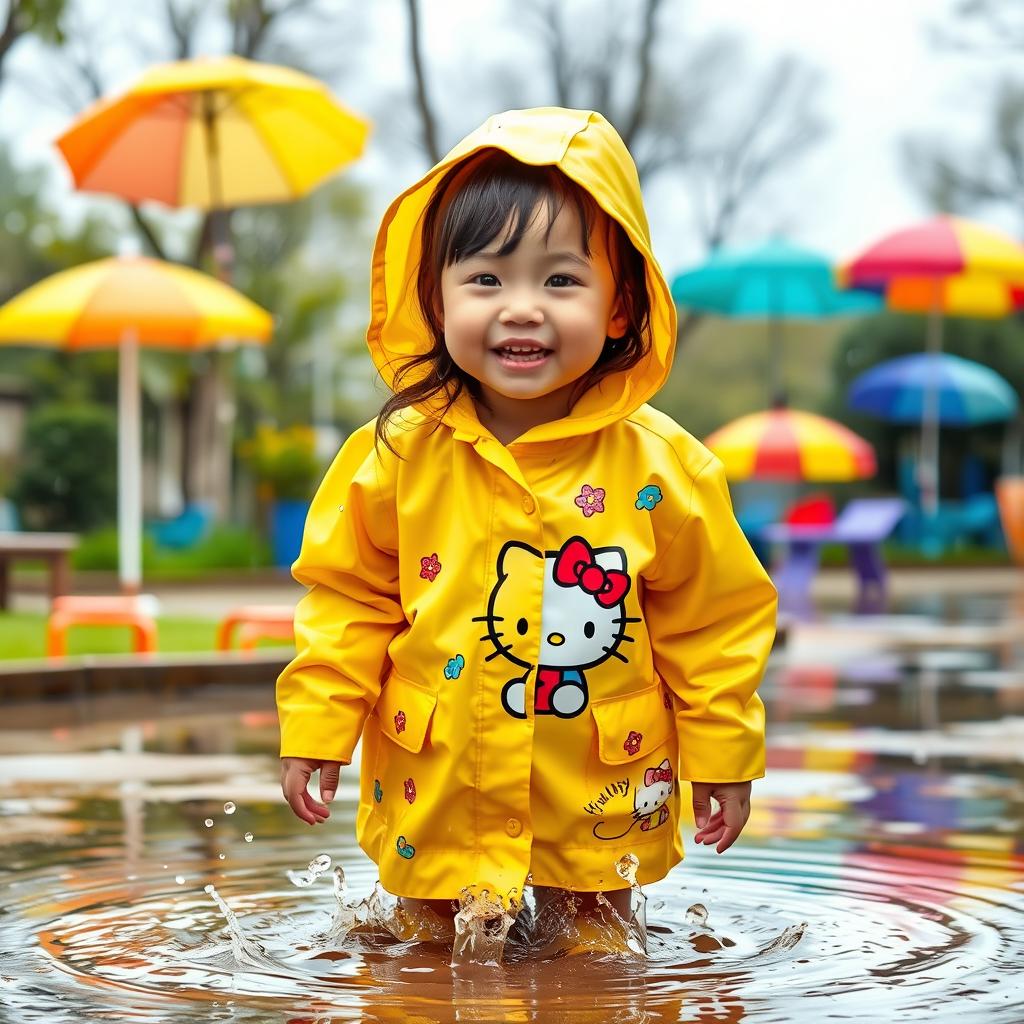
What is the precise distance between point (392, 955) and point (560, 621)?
2.29 feet

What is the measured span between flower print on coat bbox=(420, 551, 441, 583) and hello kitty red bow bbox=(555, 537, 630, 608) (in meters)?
0.21

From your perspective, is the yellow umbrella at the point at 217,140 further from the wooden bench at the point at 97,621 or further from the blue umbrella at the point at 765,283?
the blue umbrella at the point at 765,283

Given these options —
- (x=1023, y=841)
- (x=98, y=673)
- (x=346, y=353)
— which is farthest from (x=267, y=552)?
(x=346, y=353)

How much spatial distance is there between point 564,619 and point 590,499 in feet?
0.71

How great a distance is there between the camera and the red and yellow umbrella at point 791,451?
19.3 m

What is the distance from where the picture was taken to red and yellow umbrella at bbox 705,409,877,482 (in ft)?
63.5

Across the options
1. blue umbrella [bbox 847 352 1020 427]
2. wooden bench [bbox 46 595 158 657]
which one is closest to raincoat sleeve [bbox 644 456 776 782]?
wooden bench [bbox 46 595 158 657]

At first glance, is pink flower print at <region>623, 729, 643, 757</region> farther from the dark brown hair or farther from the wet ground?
the dark brown hair

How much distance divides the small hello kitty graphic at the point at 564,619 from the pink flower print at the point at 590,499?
0.19 ft

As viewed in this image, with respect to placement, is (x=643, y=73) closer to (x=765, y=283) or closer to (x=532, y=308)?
(x=765, y=283)

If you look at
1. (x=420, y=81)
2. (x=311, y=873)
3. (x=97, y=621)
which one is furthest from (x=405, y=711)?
(x=420, y=81)

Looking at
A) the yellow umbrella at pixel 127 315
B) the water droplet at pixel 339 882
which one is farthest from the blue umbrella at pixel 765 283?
the water droplet at pixel 339 882

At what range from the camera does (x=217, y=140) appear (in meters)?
13.4

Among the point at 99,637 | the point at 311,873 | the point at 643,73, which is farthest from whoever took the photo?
the point at 643,73
